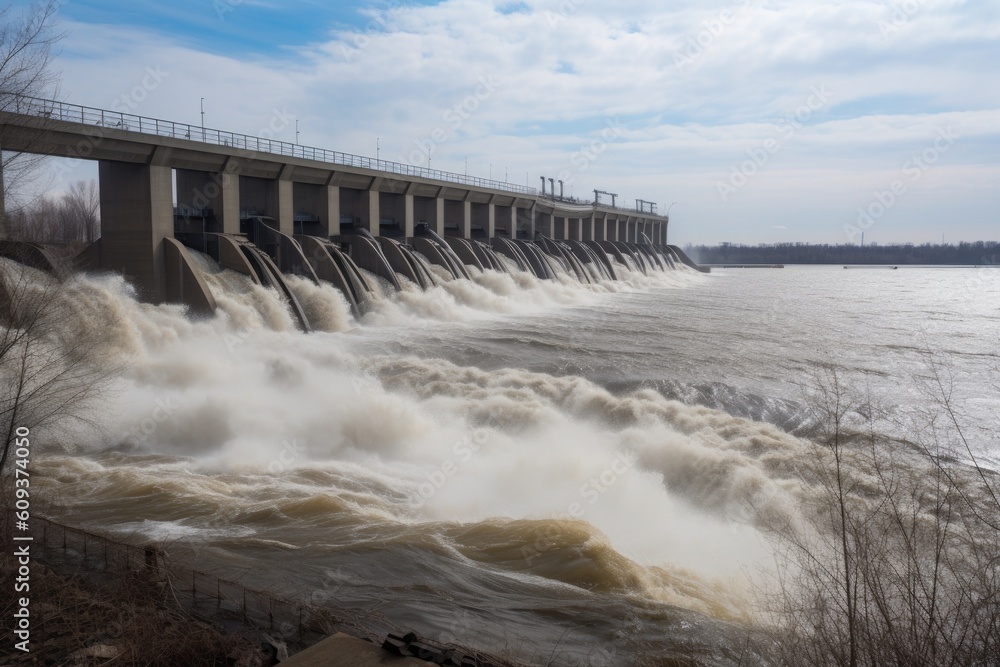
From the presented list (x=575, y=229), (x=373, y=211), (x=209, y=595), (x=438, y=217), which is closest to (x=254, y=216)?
(x=373, y=211)

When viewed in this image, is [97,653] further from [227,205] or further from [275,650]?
[227,205]

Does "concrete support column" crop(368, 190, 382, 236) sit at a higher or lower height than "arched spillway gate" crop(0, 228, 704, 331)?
higher

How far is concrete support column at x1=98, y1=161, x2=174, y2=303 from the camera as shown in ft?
78.0

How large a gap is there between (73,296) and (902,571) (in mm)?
19429

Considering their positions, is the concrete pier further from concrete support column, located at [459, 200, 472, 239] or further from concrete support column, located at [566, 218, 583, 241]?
concrete support column, located at [566, 218, 583, 241]

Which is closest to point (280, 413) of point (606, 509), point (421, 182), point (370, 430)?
point (370, 430)

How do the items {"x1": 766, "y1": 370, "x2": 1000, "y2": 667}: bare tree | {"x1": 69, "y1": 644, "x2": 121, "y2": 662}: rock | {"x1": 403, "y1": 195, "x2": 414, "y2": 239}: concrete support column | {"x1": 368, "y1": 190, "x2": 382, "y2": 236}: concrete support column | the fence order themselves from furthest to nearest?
1. {"x1": 403, "y1": 195, "x2": 414, "y2": 239}: concrete support column
2. {"x1": 368, "y1": 190, "x2": 382, "y2": 236}: concrete support column
3. the fence
4. {"x1": 69, "y1": 644, "x2": 121, "y2": 662}: rock
5. {"x1": 766, "y1": 370, "x2": 1000, "y2": 667}: bare tree

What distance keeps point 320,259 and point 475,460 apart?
54.4 ft

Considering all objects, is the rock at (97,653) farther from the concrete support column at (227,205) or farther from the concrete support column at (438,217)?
the concrete support column at (438,217)

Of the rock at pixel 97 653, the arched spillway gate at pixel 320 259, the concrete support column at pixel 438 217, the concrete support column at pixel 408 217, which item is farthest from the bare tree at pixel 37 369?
the concrete support column at pixel 438 217

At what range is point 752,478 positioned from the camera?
43.4 feet

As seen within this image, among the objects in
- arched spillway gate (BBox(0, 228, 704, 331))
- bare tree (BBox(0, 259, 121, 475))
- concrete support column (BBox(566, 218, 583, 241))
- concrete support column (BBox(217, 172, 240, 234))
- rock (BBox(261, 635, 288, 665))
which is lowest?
rock (BBox(261, 635, 288, 665))

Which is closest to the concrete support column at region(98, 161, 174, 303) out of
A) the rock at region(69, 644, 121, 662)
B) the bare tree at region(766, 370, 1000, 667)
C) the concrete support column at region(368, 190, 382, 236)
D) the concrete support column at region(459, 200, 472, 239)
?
the concrete support column at region(368, 190, 382, 236)

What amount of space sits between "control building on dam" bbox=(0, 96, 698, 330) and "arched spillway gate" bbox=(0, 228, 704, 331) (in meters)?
→ 0.05
